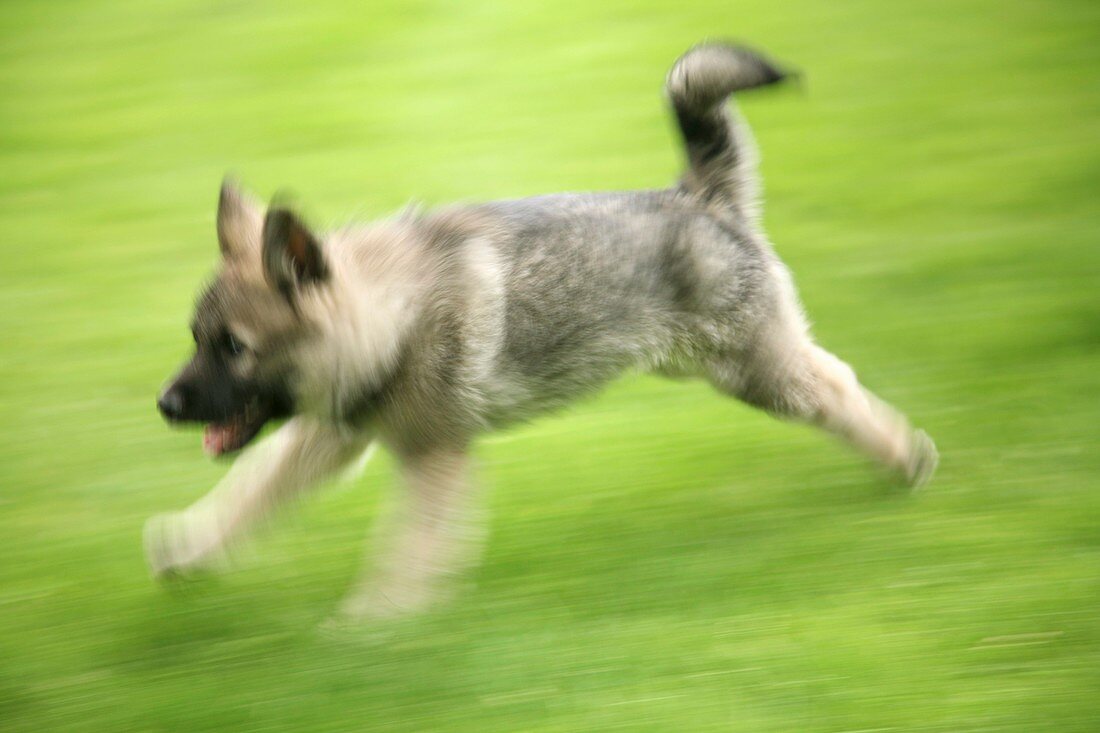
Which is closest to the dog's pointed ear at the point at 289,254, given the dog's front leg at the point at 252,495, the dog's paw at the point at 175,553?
the dog's front leg at the point at 252,495

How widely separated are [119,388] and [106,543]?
1343 millimetres

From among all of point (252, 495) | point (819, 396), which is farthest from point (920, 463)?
point (252, 495)

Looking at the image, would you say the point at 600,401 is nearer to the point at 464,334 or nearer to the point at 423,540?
the point at 464,334

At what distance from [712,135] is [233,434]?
193cm

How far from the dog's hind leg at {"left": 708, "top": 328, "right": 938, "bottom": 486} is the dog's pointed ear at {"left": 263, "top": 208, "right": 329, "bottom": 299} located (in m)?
1.47

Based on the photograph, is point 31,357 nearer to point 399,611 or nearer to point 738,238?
point 399,611

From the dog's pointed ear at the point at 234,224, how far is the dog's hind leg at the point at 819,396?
1.63 m

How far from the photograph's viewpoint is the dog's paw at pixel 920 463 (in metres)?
4.69

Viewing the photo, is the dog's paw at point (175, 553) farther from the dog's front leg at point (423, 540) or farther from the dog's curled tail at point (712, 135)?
the dog's curled tail at point (712, 135)

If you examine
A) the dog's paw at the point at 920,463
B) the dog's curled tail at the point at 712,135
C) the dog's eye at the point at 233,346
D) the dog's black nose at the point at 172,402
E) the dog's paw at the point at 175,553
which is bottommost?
the dog's paw at the point at 920,463

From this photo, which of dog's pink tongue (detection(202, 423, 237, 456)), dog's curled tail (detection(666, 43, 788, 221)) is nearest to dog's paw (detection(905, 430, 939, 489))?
dog's curled tail (detection(666, 43, 788, 221))

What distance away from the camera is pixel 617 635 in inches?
157

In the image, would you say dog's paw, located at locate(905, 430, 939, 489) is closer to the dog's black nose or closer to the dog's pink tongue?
the dog's pink tongue

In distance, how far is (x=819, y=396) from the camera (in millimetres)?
4562
